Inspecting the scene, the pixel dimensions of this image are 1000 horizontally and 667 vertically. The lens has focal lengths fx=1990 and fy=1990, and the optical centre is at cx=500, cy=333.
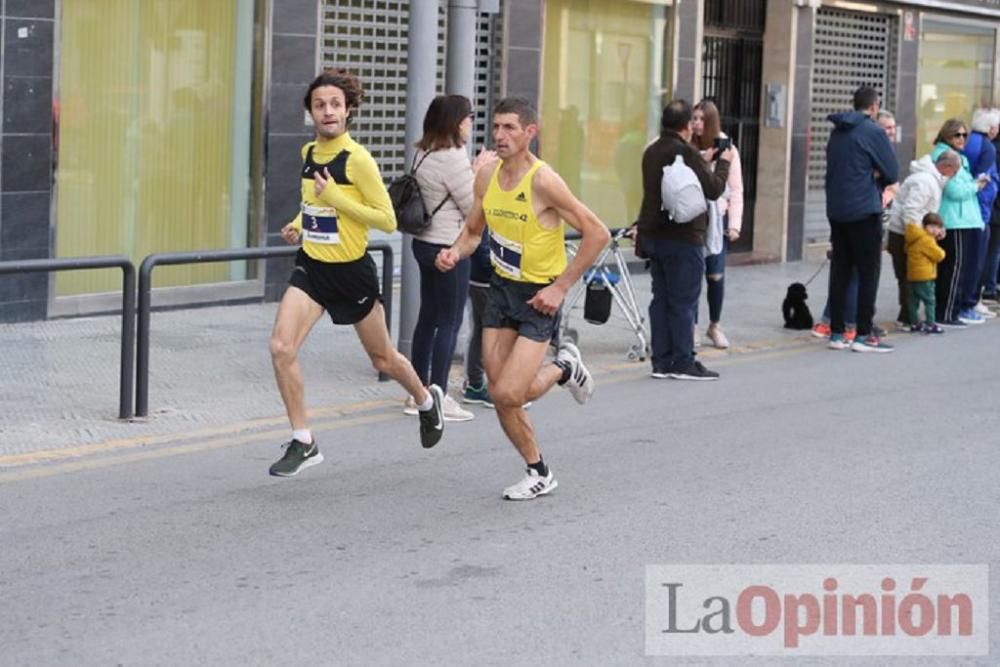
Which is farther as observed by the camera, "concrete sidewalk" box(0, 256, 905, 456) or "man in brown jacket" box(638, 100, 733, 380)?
"man in brown jacket" box(638, 100, 733, 380)

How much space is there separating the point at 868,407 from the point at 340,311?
386 centimetres

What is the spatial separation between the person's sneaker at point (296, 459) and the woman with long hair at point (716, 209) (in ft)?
16.7

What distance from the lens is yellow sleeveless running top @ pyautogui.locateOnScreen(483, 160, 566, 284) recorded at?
27.6ft

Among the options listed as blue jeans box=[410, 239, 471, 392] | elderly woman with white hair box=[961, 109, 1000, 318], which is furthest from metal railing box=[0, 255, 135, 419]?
elderly woman with white hair box=[961, 109, 1000, 318]

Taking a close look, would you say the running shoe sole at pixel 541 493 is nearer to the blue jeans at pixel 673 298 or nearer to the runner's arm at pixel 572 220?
the runner's arm at pixel 572 220

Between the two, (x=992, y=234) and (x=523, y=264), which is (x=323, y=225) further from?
(x=992, y=234)

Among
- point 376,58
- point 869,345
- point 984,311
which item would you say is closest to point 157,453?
point 869,345

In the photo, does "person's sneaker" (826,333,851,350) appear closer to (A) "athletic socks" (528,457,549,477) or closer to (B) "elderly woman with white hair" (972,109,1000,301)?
(B) "elderly woman with white hair" (972,109,1000,301)

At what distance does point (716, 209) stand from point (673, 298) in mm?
1092

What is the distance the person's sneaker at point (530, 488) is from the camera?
27.9ft

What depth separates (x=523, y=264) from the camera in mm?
8484

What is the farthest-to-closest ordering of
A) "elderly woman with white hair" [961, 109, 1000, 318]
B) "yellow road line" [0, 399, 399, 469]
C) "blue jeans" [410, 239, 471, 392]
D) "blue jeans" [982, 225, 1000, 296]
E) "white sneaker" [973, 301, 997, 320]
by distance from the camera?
"blue jeans" [982, 225, 1000, 296] < "white sneaker" [973, 301, 997, 320] < "elderly woman with white hair" [961, 109, 1000, 318] < "blue jeans" [410, 239, 471, 392] < "yellow road line" [0, 399, 399, 469]

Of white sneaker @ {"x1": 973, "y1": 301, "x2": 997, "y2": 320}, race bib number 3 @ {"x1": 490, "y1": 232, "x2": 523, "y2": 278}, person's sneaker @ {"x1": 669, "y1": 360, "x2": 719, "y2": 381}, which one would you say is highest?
race bib number 3 @ {"x1": 490, "y1": 232, "x2": 523, "y2": 278}

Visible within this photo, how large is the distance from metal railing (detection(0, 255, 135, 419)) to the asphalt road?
57 cm
